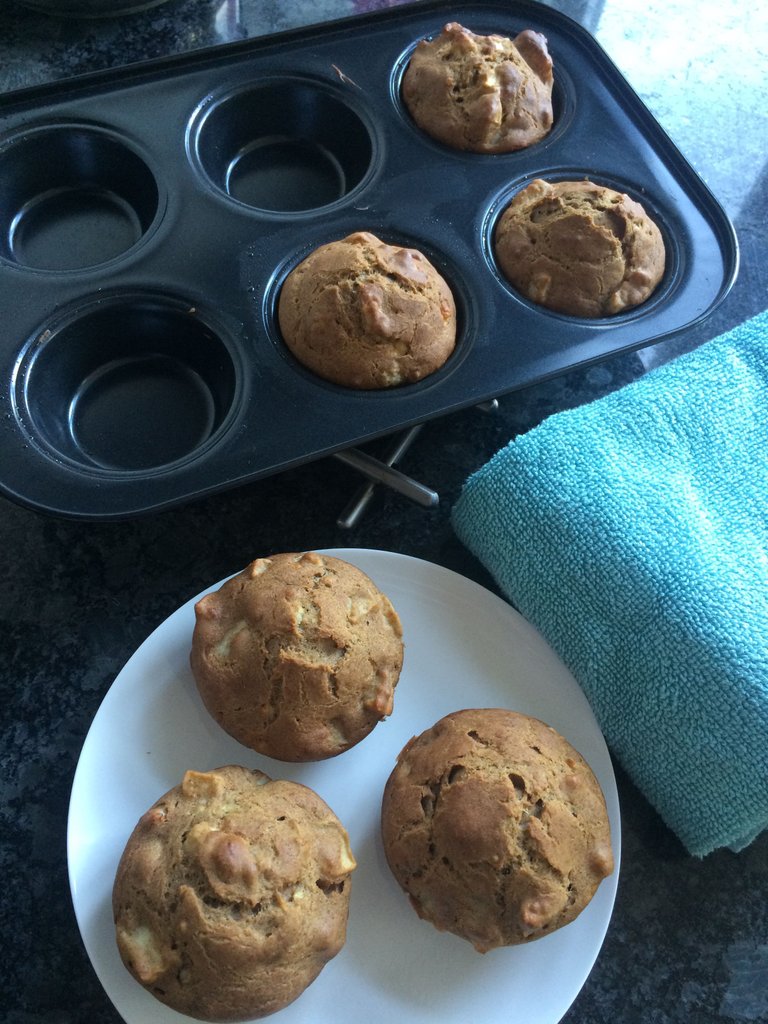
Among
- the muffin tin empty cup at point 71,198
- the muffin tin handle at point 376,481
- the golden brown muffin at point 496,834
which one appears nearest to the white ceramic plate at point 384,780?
the golden brown muffin at point 496,834

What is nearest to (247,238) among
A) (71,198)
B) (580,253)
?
(71,198)

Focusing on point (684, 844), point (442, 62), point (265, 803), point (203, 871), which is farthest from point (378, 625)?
point (442, 62)

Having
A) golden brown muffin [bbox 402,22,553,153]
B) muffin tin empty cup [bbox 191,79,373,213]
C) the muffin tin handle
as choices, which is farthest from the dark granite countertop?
golden brown muffin [bbox 402,22,553,153]

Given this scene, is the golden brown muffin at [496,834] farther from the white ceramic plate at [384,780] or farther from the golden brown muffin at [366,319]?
the golden brown muffin at [366,319]

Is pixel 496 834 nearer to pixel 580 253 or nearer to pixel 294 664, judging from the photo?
pixel 294 664

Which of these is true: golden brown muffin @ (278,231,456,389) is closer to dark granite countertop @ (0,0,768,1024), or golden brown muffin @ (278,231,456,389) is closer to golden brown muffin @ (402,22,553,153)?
dark granite countertop @ (0,0,768,1024)

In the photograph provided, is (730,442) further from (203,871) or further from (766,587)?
(203,871)

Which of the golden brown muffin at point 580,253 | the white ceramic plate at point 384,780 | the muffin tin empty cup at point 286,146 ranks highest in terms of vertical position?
the golden brown muffin at point 580,253
